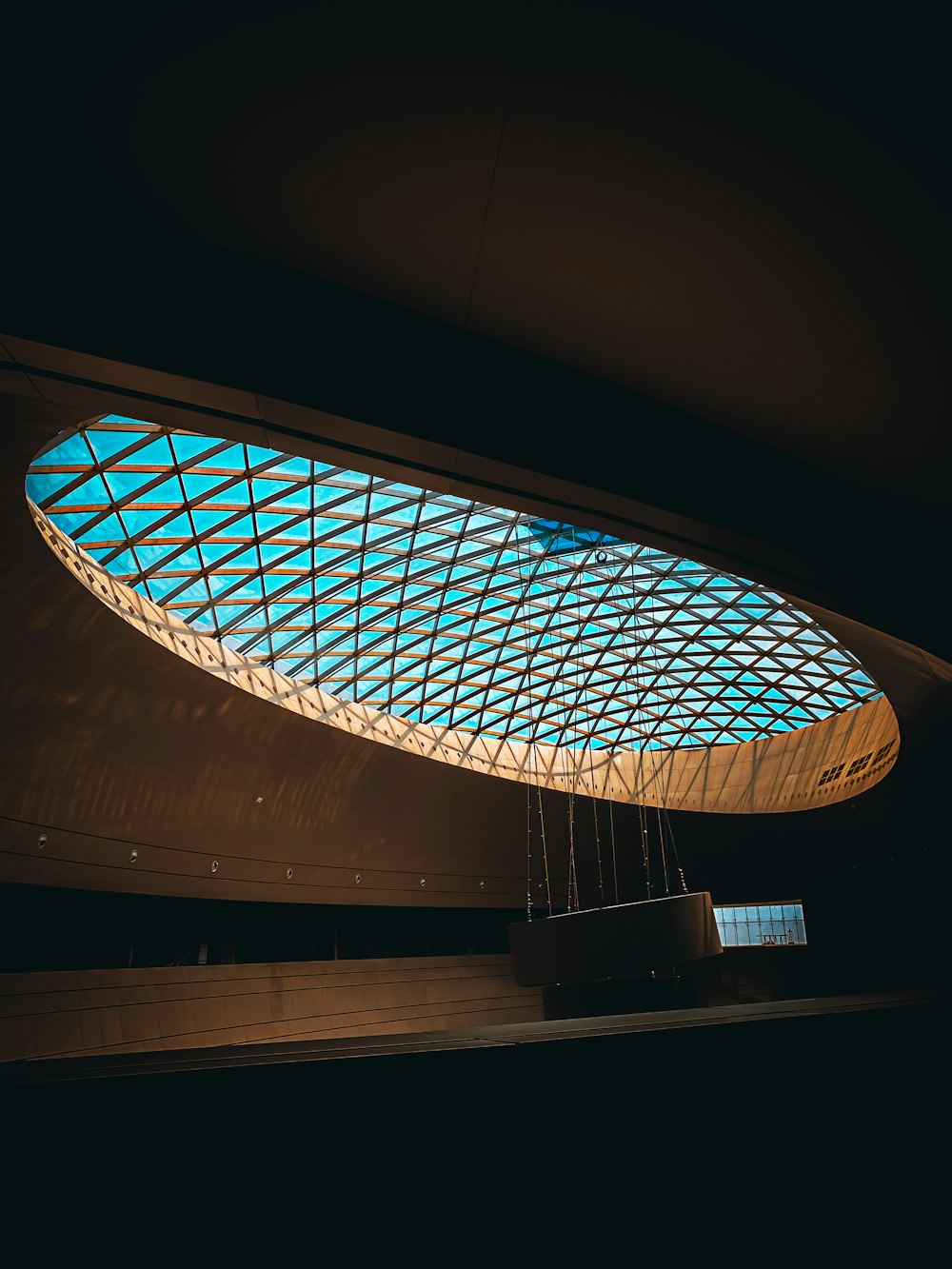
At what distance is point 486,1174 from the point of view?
4590 millimetres

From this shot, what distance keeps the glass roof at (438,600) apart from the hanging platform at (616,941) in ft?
32.7

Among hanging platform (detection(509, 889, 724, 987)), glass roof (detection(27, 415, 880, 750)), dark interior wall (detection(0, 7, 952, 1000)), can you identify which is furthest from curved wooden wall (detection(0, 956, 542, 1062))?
dark interior wall (detection(0, 7, 952, 1000))

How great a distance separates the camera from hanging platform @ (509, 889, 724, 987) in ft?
63.4

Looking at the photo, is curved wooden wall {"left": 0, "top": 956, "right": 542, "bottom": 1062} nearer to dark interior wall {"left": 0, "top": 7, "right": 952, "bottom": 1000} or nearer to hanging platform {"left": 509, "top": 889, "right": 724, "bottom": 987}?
hanging platform {"left": 509, "top": 889, "right": 724, "bottom": 987}

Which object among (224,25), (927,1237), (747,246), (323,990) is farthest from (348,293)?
(323,990)

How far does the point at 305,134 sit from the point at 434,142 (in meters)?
0.99

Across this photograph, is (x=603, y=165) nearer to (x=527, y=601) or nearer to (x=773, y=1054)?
(x=773, y=1054)

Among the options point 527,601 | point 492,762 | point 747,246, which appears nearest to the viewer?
point 747,246

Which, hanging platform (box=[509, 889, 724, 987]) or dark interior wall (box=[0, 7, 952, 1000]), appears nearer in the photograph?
dark interior wall (box=[0, 7, 952, 1000])

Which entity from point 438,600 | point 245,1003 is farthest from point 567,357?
point 245,1003

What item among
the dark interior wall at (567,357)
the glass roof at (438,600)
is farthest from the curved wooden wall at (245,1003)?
the dark interior wall at (567,357)

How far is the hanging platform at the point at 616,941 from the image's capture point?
1931 centimetres

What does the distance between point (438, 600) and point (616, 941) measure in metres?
16.8

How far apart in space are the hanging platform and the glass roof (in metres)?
9.96
